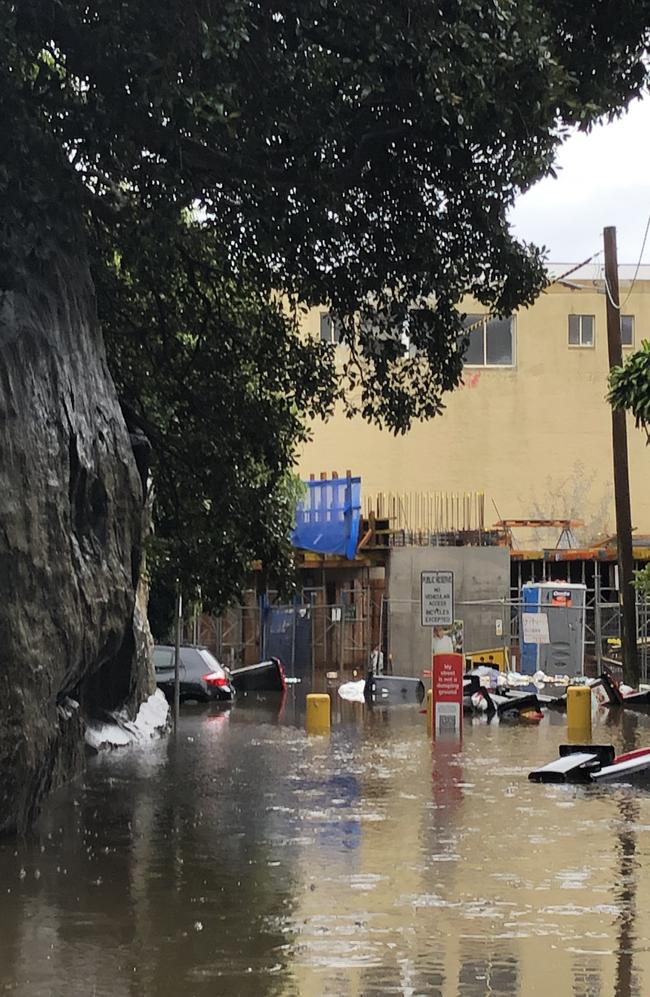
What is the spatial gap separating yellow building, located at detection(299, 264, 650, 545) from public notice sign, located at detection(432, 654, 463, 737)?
29.6m

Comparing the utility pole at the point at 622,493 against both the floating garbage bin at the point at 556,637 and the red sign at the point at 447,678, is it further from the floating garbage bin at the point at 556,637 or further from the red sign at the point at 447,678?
the red sign at the point at 447,678

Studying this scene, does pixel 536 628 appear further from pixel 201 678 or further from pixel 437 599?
pixel 437 599

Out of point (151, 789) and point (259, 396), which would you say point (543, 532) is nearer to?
point (259, 396)

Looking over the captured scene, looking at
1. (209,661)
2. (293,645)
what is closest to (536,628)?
(209,661)

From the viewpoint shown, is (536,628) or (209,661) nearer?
(209,661)

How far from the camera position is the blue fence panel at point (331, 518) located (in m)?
42.5

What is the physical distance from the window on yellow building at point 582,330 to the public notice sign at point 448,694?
32940 millimetres

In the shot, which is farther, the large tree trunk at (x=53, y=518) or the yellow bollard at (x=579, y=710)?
the yellow bollard at (x=579, y=710)

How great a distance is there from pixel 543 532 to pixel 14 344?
3977 centimetres

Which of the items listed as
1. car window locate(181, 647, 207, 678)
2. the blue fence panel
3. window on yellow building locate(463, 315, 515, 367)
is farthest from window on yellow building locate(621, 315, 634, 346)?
car window locate(181, 647, 207, 678)

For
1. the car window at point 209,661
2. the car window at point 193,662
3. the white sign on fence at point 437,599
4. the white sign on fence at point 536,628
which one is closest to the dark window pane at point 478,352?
the white sign on fence at point 536,628

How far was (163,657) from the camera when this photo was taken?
27328 mm

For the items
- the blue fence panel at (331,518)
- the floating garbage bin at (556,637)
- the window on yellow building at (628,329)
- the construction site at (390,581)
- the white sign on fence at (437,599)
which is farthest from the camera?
the window on yellow building at (628,329)

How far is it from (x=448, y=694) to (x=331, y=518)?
77.8 ft
